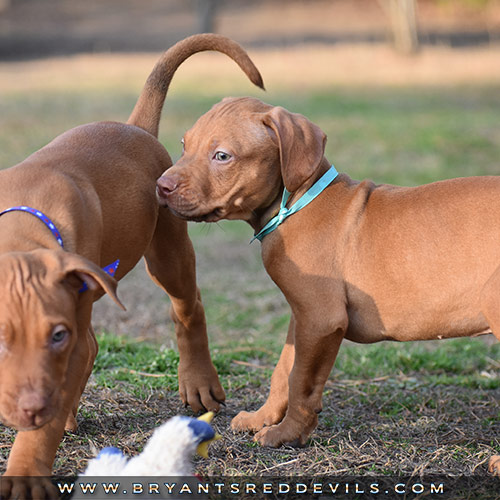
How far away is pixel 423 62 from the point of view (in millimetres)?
23938

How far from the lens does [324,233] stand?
439cm

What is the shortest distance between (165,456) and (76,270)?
83cm

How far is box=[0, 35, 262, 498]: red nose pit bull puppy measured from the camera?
10.5 feet

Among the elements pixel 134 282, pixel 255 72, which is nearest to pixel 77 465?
pixel 255 72

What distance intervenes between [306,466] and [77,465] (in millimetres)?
1140

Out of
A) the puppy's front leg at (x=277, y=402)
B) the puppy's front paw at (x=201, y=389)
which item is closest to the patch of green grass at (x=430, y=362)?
the puppy's front paw at (x=201, y=389)

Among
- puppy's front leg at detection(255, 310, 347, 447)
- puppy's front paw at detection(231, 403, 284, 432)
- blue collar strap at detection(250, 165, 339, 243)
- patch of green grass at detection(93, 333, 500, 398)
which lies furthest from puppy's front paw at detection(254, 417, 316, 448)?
blue collar strap at detection(250, 165, 339, 243)

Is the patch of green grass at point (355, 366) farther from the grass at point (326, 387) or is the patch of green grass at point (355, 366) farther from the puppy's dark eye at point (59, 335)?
the puppy's dark eye at point (59, 335)

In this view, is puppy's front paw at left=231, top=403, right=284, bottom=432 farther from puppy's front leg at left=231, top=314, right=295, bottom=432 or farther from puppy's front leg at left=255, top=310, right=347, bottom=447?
puppy's front leg at left=255, top=310, right=347, bottom=447

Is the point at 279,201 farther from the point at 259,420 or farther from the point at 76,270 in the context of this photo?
the point at 76,270

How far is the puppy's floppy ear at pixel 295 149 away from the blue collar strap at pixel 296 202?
143 millimetres

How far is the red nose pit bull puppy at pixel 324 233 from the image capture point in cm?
418

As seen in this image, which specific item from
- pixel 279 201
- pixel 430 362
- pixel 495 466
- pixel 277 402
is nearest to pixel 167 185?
pixel 279 201

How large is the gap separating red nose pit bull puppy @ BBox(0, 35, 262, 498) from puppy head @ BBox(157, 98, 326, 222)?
380 mm
